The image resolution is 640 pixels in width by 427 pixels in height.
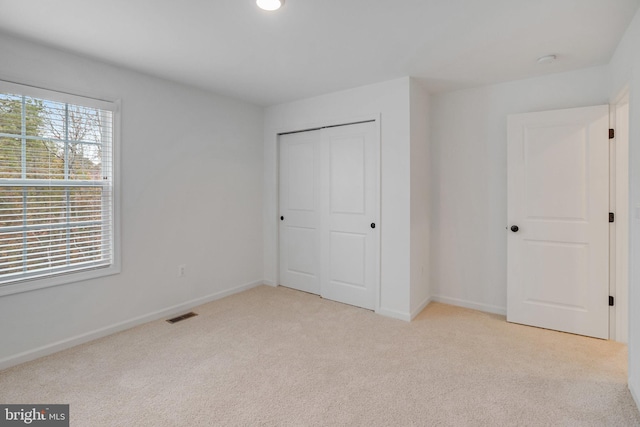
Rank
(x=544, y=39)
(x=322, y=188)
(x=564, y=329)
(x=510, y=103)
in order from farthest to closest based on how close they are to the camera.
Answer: (x=322, y=188) < (x=510, y=103) < (x=564, y=329) < (x=544, y=39)

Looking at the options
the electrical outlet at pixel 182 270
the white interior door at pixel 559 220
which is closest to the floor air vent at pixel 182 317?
the electrical outlet at pixel 182 270

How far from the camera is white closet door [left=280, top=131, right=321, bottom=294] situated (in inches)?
160

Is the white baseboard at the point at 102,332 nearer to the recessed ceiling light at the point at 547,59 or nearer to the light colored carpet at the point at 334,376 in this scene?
the light colored carpet at the point at 334,376

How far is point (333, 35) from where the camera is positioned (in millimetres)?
2383

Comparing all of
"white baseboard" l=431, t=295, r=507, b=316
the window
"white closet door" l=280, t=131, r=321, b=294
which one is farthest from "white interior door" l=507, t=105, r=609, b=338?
the window

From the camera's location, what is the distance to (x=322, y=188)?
3.95 metres

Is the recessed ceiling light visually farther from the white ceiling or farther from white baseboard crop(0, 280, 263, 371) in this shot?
white baseboard crop(0, 280, 263, 371)

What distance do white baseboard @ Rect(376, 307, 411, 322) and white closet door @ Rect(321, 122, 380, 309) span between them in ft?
0.55

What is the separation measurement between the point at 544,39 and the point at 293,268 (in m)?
3.38

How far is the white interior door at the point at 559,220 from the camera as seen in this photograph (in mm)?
2855

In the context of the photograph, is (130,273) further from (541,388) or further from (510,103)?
(510,103)

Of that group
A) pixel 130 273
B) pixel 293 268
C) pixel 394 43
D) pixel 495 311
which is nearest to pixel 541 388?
pixel 495 311

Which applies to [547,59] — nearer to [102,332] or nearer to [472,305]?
[472,305]

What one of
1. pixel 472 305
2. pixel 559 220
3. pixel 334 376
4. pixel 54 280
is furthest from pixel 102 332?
pixel 559 220
